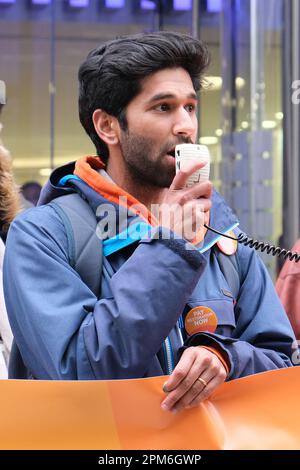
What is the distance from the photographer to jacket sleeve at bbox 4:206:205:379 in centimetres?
198

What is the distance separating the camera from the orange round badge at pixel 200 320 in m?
2.23

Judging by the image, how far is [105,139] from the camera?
2.53 meters

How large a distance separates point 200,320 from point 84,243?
A: 1.08 ft

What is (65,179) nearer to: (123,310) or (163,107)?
(163,107)

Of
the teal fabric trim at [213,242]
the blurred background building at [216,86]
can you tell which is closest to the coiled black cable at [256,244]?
the teal fabric trim at [213,242]

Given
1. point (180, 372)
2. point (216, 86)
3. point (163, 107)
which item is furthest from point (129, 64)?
point (216, 86)

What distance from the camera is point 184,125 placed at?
7.61ft

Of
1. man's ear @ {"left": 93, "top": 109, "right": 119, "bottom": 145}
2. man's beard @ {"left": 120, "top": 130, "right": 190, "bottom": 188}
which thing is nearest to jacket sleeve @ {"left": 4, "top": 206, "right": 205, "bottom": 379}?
man's beard @ {"left": 120, "top": 130, "right": 190, "bottom": 188}

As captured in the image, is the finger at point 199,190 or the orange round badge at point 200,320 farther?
the orange round badge at point 200,320

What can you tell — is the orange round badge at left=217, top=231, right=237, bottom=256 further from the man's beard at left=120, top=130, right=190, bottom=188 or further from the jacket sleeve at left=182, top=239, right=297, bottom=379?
the man's beard at left=120, top=130, right=190, bottom=188

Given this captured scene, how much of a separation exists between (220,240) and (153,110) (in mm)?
370

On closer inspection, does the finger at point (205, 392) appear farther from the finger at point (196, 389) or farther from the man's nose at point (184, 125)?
the man's nose at point (184, 125)

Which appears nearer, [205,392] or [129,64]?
[205,392]

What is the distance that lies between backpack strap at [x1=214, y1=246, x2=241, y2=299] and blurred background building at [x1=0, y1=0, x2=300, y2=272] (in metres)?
4.38
